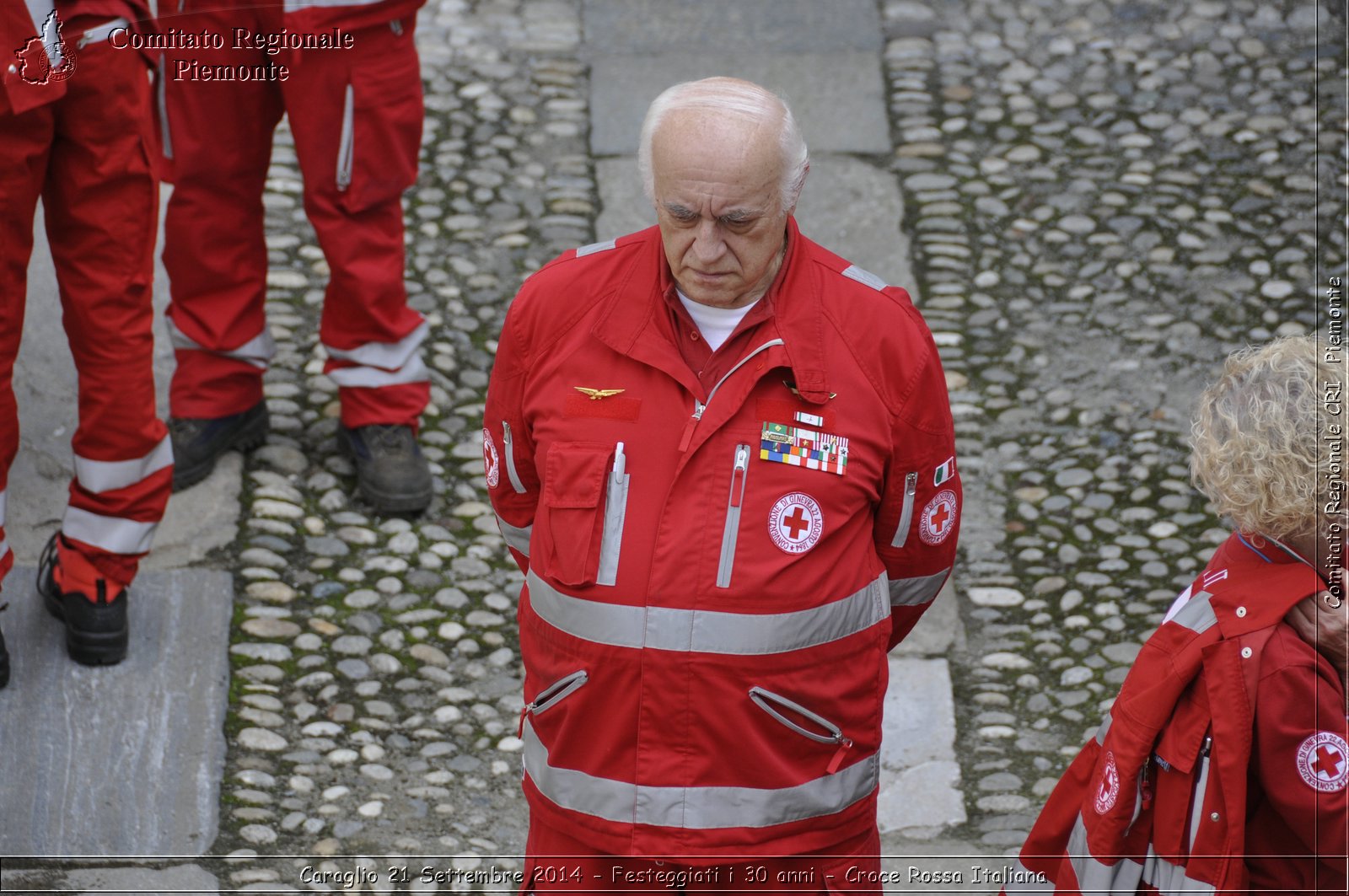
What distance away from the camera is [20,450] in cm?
500

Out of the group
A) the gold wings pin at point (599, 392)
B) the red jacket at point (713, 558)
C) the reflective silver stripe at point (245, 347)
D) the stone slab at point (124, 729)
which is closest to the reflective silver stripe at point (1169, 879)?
the red jacket at point (713, 558)

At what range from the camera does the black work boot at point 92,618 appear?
422 cm

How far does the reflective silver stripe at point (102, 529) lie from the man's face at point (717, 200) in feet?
7.02

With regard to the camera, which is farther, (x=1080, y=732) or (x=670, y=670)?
(x=1080, y=732)

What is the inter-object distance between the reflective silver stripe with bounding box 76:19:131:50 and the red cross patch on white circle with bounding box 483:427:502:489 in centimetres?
149

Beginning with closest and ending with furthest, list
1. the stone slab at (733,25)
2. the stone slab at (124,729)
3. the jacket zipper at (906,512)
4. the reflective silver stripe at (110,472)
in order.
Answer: the jacket zipper at (906,512) < the stone slab at (124,729) < the reflective silver stripe at (110,472) < the stone slab at (733,25)

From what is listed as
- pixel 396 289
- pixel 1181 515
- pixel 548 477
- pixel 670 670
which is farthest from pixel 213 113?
pixel 1181 515

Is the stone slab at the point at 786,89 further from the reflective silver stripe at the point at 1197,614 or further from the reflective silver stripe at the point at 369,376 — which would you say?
the reflective silver stripe at the point at 1197,614

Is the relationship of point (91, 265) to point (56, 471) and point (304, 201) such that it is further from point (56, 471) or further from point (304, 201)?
point (56, 471)

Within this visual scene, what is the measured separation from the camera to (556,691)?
2.71m

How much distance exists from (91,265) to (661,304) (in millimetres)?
1876

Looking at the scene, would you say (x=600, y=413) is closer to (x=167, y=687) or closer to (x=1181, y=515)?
(x=167, y=687)

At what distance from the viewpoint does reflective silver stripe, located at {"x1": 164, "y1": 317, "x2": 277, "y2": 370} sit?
498cm

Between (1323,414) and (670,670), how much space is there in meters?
1.11
